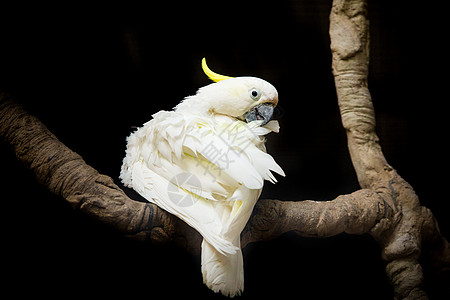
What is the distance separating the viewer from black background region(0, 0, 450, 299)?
1449 mm

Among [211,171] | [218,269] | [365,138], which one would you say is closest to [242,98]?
[211,171]

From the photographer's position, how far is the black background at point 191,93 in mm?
1449

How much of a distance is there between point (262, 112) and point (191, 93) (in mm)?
502

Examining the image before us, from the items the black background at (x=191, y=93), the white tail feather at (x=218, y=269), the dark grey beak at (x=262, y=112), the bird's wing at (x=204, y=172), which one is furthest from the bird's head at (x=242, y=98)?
the white tail feather at (x=218, y=269)

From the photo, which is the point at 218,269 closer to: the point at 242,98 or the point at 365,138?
the point at 242,98

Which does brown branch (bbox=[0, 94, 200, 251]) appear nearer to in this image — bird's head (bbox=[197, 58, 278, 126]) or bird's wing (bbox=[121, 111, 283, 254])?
bird's wing (bbox=[121, 111, 283, 254])

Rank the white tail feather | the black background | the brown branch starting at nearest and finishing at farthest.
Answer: the white tail feather
the brown branch
the black background

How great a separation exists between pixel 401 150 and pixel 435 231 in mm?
465

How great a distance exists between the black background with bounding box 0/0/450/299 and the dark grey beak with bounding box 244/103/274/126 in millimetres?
434

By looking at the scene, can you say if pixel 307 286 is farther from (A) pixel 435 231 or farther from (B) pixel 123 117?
(B) pixel 123 117

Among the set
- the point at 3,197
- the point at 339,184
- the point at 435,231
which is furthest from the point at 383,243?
the point at 3,197

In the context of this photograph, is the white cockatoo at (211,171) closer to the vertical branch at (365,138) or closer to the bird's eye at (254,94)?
the bird's eye at (254,94)

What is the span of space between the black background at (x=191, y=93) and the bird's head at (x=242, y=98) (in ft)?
1.35

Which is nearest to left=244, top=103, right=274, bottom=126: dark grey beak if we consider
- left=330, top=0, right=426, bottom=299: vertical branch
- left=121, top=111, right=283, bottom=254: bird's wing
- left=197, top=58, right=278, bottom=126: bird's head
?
left=197, top=58, right=278, bottom=126: bird's head
